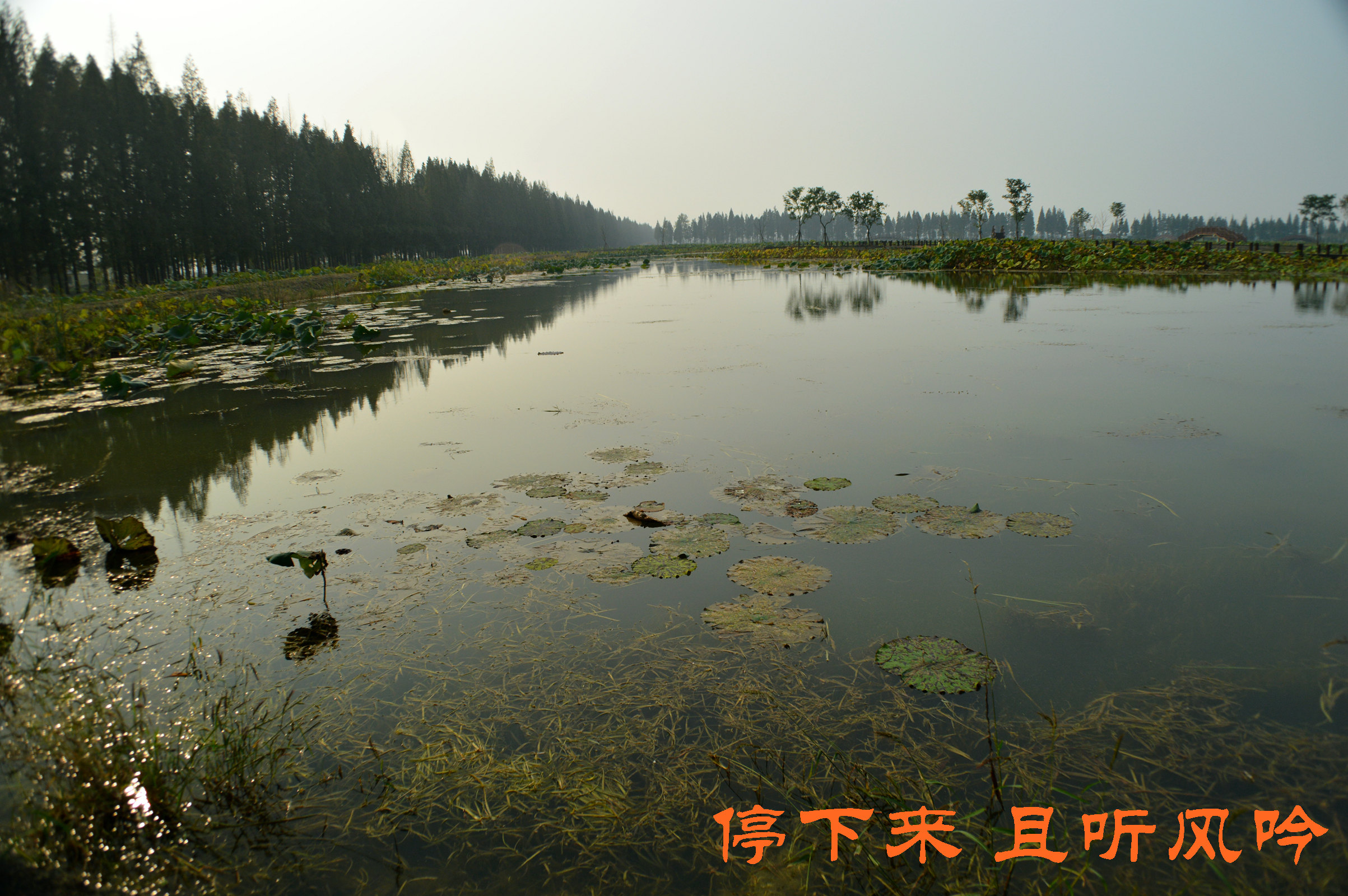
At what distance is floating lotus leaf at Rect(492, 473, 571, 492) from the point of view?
15.3ft

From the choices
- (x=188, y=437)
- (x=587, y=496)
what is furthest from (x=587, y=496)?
(x=188, y=437)

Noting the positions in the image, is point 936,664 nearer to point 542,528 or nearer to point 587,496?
point 542,528

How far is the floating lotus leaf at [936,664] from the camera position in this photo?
2430mm

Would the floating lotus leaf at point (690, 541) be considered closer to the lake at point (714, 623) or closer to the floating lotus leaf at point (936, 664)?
the lake at point (714, 623)

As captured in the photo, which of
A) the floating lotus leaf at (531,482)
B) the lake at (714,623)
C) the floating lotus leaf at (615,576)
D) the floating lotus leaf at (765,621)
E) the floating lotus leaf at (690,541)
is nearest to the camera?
the lake at (714,623)

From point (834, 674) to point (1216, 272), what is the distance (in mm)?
28531

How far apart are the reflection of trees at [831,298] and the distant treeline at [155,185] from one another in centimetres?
1848

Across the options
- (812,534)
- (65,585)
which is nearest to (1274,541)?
(812,534)

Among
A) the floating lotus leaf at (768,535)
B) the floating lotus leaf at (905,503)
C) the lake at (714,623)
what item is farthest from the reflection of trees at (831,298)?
the floating lotus leaf at (768,535)

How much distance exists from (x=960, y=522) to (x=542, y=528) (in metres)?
2.38

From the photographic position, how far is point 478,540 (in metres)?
3.80

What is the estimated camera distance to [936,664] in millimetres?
2535

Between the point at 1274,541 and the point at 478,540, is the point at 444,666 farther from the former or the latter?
the point at 1274,541

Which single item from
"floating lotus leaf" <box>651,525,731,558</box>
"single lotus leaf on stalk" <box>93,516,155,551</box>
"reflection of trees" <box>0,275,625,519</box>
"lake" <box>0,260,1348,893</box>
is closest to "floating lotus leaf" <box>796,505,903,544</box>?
"lake" <box>0,260,1348,893</box>
